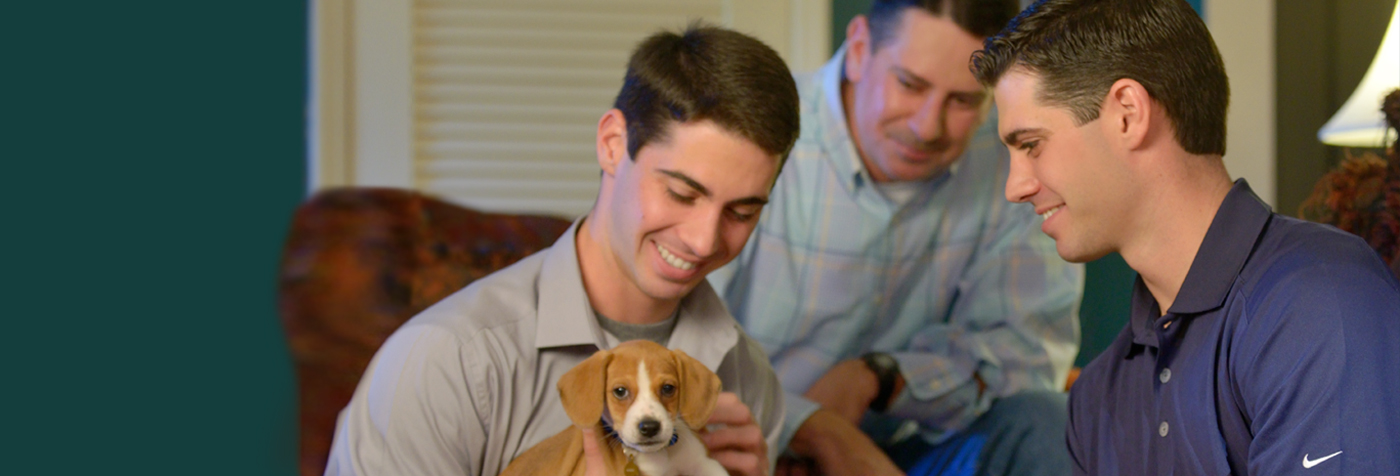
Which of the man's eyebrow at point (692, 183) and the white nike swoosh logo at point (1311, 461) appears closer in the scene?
the white nike swoosh logo at point (1311, 461)

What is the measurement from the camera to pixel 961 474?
173cm

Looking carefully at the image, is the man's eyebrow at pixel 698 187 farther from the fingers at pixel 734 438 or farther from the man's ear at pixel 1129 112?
the man's ear at pixel 1129 112

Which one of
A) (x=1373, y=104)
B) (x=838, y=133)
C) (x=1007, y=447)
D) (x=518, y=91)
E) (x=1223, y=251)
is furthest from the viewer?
(x=518, y=91)

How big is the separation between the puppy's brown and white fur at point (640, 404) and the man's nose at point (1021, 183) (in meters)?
0.44

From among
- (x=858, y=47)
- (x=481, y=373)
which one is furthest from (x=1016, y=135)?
(x=858, y=47)

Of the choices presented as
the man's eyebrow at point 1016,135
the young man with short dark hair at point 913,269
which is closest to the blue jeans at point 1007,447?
the young man with short dark hair at point 913,269

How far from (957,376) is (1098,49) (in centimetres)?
89

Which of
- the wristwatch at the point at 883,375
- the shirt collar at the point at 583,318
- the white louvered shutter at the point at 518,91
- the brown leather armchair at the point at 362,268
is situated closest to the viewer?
the shirt collar at the point at 583,318

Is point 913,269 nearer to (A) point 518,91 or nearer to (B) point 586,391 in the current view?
(A) point 518,91

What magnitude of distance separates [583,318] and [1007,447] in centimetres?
89

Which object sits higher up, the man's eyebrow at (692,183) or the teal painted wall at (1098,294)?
the man's eyebrow at (692,183)

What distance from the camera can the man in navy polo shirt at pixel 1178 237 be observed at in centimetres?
100

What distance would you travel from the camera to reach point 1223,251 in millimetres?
1114

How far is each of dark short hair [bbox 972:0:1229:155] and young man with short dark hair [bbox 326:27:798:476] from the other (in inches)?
12.0
